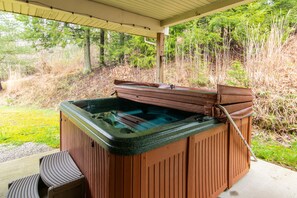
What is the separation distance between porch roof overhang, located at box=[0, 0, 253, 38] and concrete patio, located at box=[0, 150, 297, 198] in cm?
222

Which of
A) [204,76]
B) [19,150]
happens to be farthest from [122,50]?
[19,150]

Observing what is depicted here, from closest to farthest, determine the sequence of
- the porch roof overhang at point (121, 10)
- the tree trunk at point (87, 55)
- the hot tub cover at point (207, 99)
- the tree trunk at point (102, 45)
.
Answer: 1. the hot tub cover at point (207, 99)
2. the porch roof overhang at point (121, 10)
3. the tree trunk at point (87, 55)
4. the tree trunk at point (102, 45)

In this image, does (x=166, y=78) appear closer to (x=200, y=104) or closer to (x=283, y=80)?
(x=283, y=80)

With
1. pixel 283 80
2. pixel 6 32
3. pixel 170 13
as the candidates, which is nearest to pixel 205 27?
pixel 170 13

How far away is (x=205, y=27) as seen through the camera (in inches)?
210

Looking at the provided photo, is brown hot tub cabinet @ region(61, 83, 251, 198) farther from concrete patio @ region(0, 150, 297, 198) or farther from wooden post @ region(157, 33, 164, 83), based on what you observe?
wooden post @ region(157, 33, 164, 83)

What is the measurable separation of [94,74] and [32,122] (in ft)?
9.82

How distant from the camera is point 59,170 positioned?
5.76ft

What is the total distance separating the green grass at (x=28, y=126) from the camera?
11.8 ft

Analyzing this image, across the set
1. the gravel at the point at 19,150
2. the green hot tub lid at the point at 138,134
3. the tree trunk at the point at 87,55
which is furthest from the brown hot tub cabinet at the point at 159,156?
the tree trunk at the point at 87,55

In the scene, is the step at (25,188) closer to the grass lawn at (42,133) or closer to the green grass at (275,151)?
the grass lawn at (42,133)

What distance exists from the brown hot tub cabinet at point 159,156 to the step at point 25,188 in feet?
1.38

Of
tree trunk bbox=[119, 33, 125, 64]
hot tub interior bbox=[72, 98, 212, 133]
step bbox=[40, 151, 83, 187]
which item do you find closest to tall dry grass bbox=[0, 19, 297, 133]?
tree trunk bbox=[119, 33, 125, 64]

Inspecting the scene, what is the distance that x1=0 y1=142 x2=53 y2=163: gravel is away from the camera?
288cm
